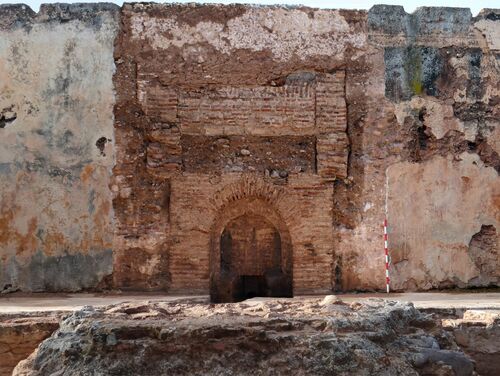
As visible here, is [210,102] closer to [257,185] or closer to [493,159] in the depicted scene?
[257,185]

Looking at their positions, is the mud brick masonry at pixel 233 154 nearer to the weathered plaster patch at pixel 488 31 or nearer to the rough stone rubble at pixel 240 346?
the weathered plaster patch at pixel 488 31

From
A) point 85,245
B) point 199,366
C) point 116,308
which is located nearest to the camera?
point 199,366

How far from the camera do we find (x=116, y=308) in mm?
4188

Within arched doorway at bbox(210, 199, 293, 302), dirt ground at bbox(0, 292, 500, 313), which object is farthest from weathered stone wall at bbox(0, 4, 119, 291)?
arched doorway at bbox(210, 199, 293, 302)

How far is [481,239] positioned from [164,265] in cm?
417

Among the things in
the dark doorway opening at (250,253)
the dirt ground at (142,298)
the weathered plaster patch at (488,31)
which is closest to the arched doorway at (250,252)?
the dark doorway opening at (250,253)

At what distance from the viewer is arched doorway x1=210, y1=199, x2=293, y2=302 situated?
8.62m

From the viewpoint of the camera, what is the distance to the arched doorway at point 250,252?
8625 millimetres

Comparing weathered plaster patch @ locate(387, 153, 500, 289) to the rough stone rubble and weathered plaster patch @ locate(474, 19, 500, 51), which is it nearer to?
weathered plaster patch @ locate(474, 19, 500, 51)

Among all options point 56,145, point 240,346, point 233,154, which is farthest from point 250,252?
point 240,346

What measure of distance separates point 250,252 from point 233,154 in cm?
132

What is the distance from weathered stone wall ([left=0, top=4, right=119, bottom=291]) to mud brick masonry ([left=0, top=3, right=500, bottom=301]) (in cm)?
2

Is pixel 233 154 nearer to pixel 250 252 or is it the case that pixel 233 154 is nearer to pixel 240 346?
pixel 250 252

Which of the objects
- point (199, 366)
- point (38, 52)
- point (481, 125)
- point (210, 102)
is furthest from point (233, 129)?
point (199, 366)
